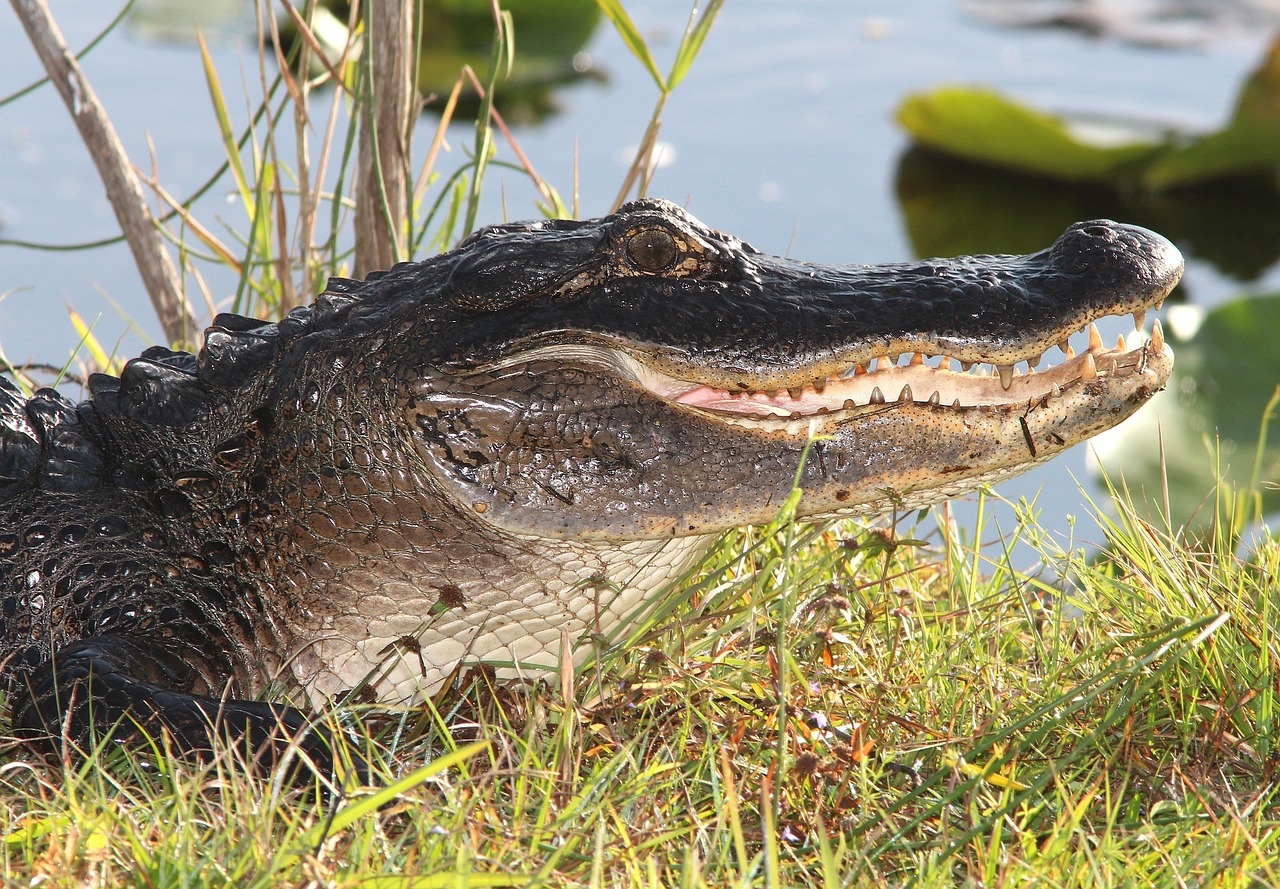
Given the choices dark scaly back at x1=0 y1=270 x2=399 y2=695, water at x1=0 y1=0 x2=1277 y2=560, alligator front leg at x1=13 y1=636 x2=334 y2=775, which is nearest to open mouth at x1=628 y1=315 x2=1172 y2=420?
dark scaly back at x1=0 y1=270 x2=399 y2=695

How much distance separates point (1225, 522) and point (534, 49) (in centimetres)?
809

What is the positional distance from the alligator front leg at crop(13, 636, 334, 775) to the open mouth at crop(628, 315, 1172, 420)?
0.87m

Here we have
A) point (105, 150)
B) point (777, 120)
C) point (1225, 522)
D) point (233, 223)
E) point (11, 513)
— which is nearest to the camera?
point (11, 513)

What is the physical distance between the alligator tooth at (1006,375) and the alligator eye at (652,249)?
0.63 metres

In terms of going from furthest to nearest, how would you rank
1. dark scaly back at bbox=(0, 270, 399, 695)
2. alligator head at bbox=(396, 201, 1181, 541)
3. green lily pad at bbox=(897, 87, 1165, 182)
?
green lily pad at bbox=(897, 87, 1165, 182) < dark scaly back at bbox=(0, 270, 399, 695) < alligator head at bbox=(396, 201, 1181, 541)

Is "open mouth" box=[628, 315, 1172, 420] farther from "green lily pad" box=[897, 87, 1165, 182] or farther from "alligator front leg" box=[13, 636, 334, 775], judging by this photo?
"green lily pad" box=[897, 87, 1165, 182]

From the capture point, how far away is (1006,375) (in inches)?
94.3

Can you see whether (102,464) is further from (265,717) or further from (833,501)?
(833,501)

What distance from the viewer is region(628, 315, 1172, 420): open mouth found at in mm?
2365

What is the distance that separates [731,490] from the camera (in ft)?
7.78

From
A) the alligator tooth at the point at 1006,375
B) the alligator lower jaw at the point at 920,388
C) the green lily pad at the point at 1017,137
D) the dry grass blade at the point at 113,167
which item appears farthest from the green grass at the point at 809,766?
the green lily pad at the point at 1017,137

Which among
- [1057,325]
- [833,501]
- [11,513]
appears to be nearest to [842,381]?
[833,501]

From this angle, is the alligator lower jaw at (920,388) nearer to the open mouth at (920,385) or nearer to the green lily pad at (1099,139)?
the open mouth at (920,385)

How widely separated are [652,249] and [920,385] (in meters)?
0.56
